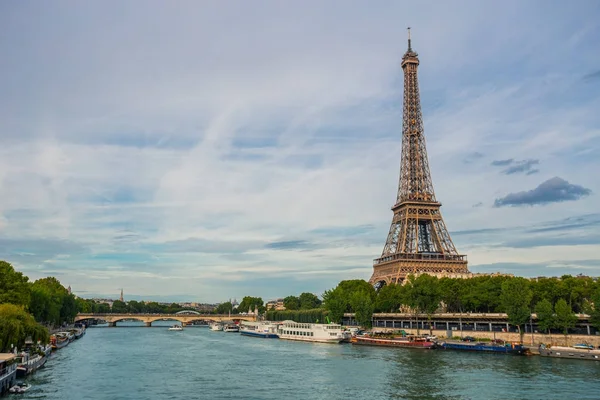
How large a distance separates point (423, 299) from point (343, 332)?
15.0m

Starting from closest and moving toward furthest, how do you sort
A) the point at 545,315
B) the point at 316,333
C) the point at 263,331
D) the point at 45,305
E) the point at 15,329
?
the point at 15,329
the point at 545,315
the point at 45,305
the point at 316,333
the point at 263,331

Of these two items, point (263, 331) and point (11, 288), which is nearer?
point (11, 288)

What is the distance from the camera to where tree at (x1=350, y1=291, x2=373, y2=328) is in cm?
10175

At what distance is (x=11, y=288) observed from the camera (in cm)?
6988

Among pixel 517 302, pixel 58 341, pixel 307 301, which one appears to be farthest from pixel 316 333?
pixel 307 301

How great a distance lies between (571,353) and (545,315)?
8998mm

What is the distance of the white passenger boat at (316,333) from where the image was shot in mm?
93125

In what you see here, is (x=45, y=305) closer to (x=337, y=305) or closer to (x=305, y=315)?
(x=337, y=305)

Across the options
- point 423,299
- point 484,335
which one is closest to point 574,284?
point 484,335

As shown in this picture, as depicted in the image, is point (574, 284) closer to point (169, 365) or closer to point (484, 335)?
point (484, 335)

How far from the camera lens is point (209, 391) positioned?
4231 cm

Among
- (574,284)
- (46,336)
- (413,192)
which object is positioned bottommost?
(46,336)

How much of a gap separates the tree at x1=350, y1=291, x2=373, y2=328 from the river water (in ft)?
101

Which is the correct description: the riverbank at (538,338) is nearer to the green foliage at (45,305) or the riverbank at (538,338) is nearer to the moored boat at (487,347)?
the moored boat at (487,347)
